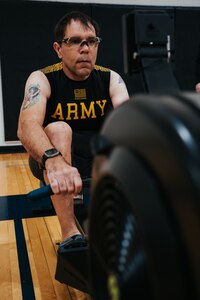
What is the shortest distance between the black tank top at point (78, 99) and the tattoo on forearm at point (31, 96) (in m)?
0.12

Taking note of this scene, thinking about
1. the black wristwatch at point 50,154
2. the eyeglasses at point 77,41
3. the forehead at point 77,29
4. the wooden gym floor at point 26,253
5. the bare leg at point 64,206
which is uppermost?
the forehead at point 77,29

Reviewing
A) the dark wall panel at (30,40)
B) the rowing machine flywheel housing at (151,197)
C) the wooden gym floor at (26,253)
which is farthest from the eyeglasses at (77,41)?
the dark wall panel at (30,40)

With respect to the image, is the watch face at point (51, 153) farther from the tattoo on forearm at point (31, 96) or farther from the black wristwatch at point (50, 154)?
the tattoo on forearm at point (31, 96)

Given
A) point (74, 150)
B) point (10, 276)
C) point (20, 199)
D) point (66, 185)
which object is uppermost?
point (66, 185)

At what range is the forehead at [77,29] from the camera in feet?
4.98

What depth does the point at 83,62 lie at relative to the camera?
5.18ft

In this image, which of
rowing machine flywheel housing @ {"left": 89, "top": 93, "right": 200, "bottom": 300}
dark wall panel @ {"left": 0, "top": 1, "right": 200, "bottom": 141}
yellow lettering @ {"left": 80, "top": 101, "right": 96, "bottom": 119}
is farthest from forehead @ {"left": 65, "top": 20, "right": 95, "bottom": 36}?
dark wall panel @ {"left": 0, "top": 1, "right": 200, "bottom": 141}

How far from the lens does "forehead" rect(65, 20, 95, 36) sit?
1.52 meters

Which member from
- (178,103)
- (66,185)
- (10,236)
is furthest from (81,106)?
(178,103)

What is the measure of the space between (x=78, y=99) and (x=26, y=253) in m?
0.72

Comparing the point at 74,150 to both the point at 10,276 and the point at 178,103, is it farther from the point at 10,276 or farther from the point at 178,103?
the point at 178,103

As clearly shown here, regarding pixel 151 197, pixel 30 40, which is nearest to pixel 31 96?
pixel 151 197

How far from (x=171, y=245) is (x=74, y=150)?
131cm

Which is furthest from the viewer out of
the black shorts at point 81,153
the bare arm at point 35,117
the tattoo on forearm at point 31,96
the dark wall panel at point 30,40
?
the dark wall panel at point 30,40
